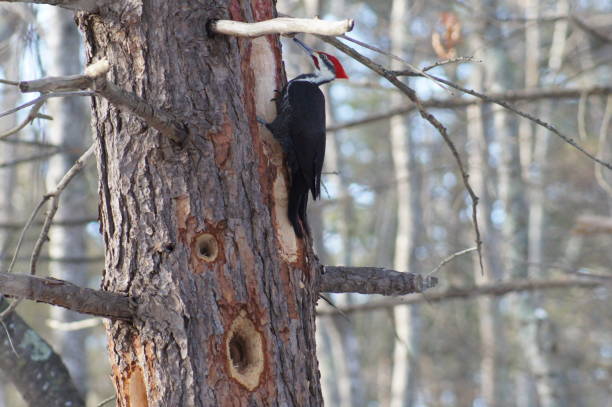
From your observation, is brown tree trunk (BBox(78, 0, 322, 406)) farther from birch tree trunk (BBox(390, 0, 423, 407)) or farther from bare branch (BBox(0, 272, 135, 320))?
birch tree trunk (BBox(390, 0, 423, 407))

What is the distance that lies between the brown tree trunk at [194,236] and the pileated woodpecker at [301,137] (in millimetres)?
130

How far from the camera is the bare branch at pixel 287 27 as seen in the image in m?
1.69

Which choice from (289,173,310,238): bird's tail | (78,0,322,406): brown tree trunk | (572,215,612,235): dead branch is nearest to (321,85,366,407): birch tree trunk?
(572,215,612,235): dead branch

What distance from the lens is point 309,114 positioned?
11.3ft

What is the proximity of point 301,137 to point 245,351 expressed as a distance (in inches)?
38.5

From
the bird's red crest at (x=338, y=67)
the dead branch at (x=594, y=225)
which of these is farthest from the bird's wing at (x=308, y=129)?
the dead branch at (x=594, y=225)

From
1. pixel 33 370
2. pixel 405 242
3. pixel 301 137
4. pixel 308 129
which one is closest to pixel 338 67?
pixel 308 129

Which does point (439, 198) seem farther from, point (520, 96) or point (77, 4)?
point (77, 4)

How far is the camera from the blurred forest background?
16.9 ft

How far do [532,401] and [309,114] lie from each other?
28.7 feet

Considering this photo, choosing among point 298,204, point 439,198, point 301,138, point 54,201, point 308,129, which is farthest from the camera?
point 439,198

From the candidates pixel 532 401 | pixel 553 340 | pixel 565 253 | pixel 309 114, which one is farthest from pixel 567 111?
pixel 309 114

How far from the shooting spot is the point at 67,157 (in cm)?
Result: 648

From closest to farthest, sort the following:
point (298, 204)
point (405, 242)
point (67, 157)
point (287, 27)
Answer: point (287, 27), point (298, 204), point (67, 157), point (405, 242)
